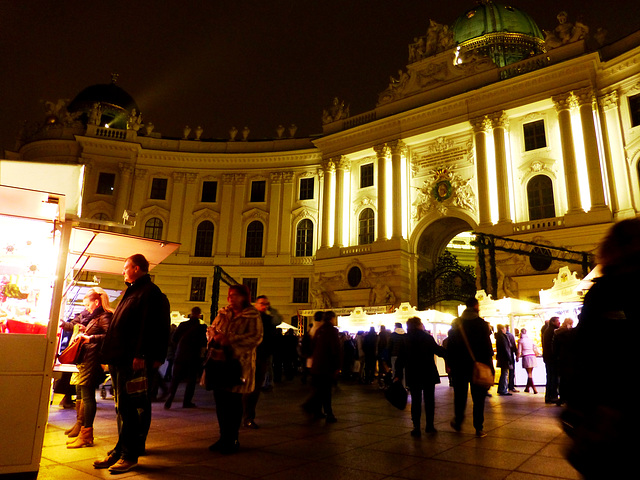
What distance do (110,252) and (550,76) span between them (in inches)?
981

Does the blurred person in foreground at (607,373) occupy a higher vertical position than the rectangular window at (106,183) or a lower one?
lower

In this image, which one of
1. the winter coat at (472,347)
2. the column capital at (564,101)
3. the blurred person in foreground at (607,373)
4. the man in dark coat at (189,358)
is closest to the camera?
the blurred person in foreground at (607,373)

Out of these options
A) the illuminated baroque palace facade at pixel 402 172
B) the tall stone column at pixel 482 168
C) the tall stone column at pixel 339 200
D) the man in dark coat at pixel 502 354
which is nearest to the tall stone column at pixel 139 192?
the illuminated baroque palace facade at pixel 402 172

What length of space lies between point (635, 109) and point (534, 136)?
474cm

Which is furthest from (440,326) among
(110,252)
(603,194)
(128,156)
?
(128,156)

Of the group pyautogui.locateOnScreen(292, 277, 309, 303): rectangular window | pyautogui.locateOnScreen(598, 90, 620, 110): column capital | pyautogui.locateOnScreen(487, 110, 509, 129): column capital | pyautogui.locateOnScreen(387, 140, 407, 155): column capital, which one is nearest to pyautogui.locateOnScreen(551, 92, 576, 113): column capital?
pyautogui.locateOnScreen(598, 90, 620, 110): column capital

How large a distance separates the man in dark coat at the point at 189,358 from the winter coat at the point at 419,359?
171 inches

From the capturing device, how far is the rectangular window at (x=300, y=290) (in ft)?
109

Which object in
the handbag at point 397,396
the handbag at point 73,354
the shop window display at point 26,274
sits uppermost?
the shop window display at point 26,274

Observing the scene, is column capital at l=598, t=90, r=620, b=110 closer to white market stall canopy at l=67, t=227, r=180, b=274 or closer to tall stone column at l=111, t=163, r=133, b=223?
white market stall canopy at l=67, t=227, r=180, b=274

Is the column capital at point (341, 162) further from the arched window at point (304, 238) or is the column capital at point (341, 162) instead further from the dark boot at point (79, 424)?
the dark boot at point (79, 424)

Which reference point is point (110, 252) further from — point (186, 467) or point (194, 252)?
point (194, 252)

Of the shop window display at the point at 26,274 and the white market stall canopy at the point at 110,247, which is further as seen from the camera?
the white market stall canopy at the point at 110,247

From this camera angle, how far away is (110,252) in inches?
303
